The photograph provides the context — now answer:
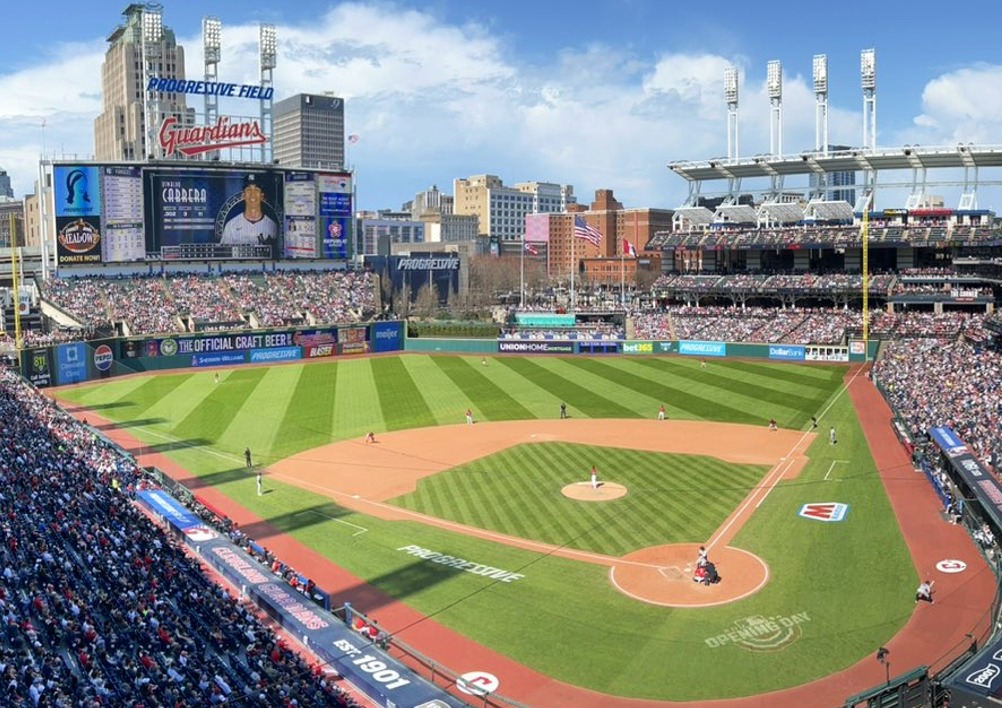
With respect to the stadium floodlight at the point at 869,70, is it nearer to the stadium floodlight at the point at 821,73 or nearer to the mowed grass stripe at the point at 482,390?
the stadium floodlight at the point at 821,73

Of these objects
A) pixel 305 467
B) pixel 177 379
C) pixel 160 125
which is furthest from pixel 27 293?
pixel 305 467

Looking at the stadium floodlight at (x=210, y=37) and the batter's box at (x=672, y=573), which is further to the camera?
the stadium floodlight at (x=210, y=37)

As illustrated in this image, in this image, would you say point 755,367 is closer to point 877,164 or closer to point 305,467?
point 877,164

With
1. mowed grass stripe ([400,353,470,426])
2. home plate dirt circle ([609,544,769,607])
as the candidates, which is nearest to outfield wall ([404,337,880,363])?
mowed grass stripe ([400,353,470,426])

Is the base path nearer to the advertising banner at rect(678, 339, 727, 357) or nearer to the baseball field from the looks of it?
the baseball field

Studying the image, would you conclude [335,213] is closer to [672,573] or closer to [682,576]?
[672,573]

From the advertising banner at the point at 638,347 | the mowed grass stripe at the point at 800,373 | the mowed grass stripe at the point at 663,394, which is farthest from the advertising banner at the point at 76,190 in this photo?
the mowed grass stripe at the point at 800,373
